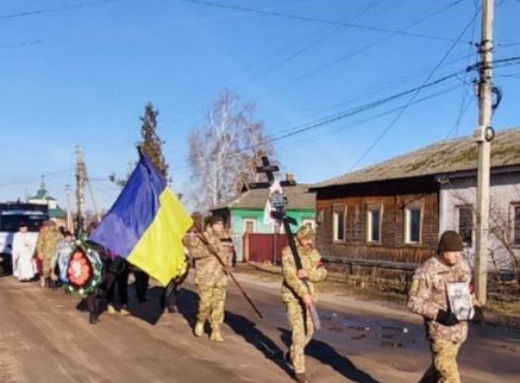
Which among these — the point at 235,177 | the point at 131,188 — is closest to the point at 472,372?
the point at 131,188

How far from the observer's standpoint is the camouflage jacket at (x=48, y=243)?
18422 mm

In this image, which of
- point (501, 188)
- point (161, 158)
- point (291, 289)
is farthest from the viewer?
point (161, 158)

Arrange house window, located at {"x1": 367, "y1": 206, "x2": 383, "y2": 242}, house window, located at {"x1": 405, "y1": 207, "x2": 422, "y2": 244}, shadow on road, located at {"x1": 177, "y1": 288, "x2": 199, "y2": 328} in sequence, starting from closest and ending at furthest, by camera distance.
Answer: shadow on road, located at {"x1": 177, "y1": 288, "x2": 199, "y2": 328}
house window, located at {"x1": 405, "y1": 207, "x2": 422, "y2": 244}
house window, located at {"x1": 367, "y1": 206, "x2": 383, "y2": 242}

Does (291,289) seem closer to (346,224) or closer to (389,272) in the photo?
(389,272)

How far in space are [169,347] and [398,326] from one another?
4787 millimetres

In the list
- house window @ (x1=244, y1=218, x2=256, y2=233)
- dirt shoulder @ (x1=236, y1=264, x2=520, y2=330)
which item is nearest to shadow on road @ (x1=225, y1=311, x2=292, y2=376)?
dirt shoulder @ (x1=236, y1=264, x2=520, y2=330)

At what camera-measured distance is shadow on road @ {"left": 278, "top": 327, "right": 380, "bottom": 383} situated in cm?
805

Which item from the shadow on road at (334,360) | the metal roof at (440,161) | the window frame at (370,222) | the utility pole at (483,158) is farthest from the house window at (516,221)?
the shadow on road at (334,360)

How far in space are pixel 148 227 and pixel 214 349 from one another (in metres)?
2.20

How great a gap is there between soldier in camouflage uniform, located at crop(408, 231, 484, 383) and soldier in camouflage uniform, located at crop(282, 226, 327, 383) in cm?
182

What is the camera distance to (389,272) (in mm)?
23953

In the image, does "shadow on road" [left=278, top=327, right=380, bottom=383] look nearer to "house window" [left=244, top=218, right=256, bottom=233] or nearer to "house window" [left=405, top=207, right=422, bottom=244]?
"house window" [left=405, top=207, right=422, bottom=244]

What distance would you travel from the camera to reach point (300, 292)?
783cm

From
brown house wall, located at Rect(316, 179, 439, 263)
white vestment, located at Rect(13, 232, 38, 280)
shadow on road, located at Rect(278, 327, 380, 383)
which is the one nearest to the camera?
shadow on road, located at Rect(278, 327, 380, 383)
